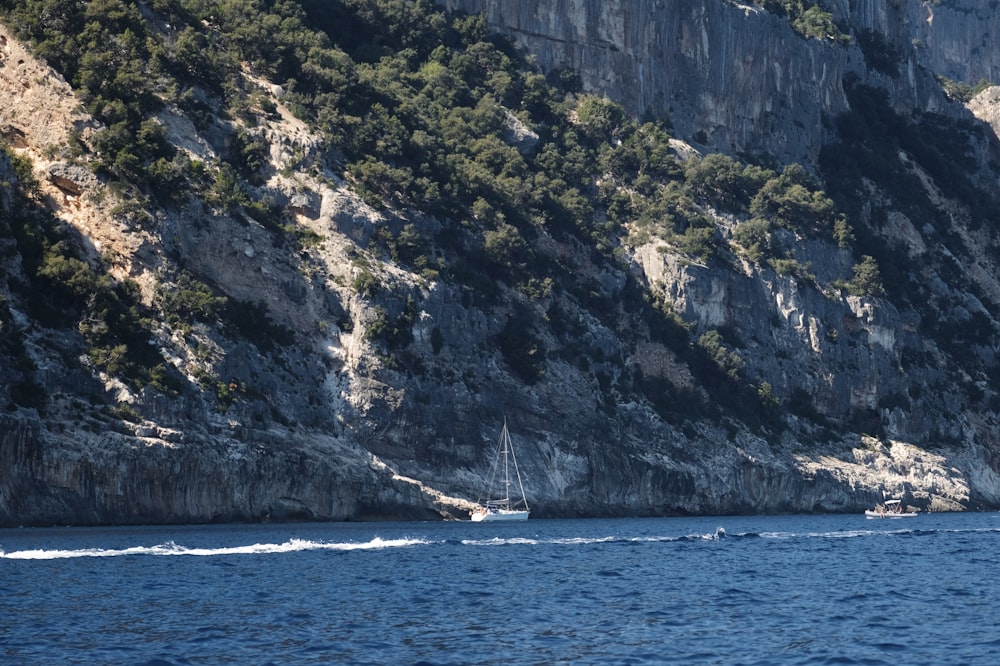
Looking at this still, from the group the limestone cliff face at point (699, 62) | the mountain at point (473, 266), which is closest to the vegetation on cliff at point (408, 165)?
the mountain at point (473, 266)

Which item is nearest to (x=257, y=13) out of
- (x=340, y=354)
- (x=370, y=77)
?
(x=370, y=77)

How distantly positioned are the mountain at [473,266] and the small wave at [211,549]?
29.4 ft

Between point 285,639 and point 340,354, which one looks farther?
point 340,354

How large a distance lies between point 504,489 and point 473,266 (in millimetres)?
15806

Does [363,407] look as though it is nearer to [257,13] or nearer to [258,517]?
[258,517]

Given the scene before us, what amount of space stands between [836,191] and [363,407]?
57.5 m

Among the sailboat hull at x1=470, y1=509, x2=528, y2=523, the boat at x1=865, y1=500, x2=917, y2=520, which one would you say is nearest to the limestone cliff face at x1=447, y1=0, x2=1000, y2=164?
the boat at x1=865, y1=500, x2=917, y2=520

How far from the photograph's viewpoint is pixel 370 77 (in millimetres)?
97875

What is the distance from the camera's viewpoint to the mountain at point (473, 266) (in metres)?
65.8

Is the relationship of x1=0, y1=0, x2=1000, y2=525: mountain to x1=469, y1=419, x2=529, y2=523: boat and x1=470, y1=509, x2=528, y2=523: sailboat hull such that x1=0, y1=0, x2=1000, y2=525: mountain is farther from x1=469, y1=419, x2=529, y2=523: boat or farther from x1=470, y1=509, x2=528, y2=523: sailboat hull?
x1=470, y1=509, x2=528, y2=523: sailboat hull

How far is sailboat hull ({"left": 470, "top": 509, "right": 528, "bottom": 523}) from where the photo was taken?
238ft

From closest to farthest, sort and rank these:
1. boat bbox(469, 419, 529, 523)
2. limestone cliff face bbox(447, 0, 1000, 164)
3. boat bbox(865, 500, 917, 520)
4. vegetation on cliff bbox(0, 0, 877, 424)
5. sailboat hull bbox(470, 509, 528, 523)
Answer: vegetation on cliff bbox(0, 0, 877, 424)
sailboat hull bbox(470, 509, 528, 523)
boat bbox(469, 419, 529, 523)
boat bbox(865, 500, 917, 520)
limestone cliff face bbox(447, 0, 1000, 164)

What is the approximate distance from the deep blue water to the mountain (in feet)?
23.5

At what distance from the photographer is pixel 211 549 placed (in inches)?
2042
